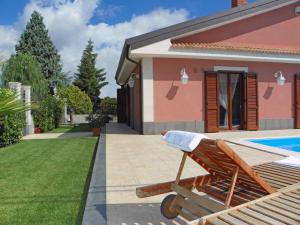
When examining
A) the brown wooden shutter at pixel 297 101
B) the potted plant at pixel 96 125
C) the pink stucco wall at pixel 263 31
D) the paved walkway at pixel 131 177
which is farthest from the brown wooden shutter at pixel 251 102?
the potted plant at pixel 96 125

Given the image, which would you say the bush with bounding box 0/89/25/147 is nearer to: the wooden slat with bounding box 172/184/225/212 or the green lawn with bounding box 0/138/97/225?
the green lawn with bounding box 0/138/97/225

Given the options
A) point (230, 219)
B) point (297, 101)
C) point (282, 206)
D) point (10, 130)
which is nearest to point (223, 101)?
point (297, 101)

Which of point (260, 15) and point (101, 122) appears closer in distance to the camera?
point (260, 15)

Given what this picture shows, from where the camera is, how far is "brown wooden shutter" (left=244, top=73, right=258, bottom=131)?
15305 millimetres

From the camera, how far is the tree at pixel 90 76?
51969 mm

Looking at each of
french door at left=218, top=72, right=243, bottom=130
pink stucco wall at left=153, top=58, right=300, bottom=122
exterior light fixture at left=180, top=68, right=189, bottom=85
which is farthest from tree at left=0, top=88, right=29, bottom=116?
french door at left=218, top=72, right=243, bottom=130

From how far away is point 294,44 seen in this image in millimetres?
16453

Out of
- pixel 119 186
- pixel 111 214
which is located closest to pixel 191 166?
pixel 119 186

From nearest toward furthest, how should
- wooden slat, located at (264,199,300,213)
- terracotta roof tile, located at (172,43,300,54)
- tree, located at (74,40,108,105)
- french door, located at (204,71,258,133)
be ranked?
wooden slat, located at (264,199,300,213) → terracotta roof tile, located at (172,43,300,54) → french door, located at (204,71,258,133) → tree, located at (74,40,108,105)

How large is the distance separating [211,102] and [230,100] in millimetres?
1203

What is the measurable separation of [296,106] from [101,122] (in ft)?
31.8

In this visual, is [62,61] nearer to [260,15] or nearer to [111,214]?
[260,15]

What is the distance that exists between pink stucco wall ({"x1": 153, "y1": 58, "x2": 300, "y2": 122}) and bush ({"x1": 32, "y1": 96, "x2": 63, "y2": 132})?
27.5ft

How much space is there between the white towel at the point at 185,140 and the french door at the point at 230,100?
11845mm
